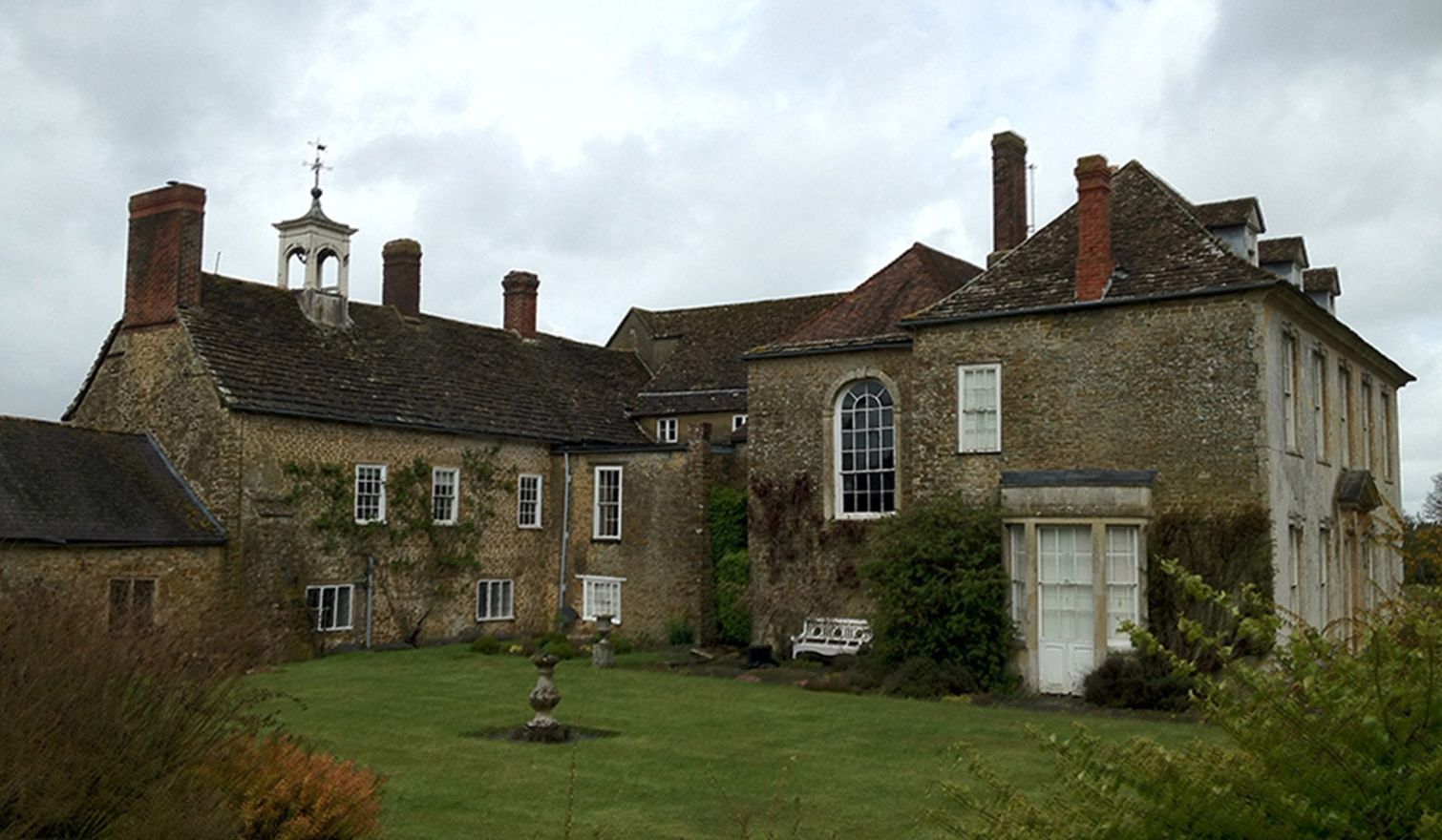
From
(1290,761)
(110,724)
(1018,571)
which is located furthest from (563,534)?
(1290,761)

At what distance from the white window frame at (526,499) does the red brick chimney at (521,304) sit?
7100mm

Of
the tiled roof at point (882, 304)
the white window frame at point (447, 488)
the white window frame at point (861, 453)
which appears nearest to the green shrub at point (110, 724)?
the white window frame at point (861, 453)

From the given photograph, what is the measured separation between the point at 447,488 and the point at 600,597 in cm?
482

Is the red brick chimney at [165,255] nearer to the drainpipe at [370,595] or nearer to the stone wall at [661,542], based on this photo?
the drainpipe at [370,595]

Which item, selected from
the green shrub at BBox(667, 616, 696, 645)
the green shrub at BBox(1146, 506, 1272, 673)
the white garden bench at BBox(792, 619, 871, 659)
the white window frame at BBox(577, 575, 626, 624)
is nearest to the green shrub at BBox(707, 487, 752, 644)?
the green shrub at BBox(667, 616, 696, 645)

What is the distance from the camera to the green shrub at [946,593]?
70.2 feet

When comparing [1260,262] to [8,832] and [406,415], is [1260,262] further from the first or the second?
[8,832]

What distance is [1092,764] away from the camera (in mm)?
5215

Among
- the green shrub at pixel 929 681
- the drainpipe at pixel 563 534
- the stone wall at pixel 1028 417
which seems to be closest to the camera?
the stone wall at pixel 1028 417

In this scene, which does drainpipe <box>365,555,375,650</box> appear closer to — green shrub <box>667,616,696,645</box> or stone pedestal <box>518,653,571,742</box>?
green shrub <box>667,616,696,645</box>

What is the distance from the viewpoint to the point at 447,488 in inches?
1200

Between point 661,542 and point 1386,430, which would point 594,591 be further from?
point 1386,430

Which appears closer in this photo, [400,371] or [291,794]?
[291,794]

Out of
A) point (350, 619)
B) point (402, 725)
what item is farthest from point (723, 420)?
point (402, 725)
